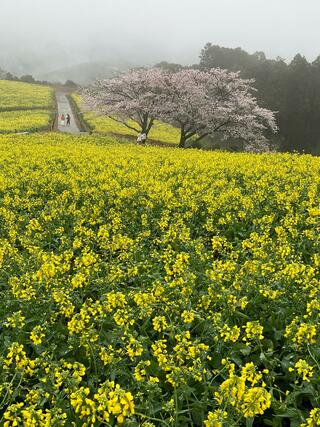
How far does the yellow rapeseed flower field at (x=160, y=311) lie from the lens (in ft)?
11.2

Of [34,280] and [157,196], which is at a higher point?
[157,196]

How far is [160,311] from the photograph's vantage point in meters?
4.79

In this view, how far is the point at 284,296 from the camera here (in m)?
5.20

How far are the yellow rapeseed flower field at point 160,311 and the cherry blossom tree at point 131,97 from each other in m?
20.6

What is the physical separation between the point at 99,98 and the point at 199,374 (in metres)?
32.5

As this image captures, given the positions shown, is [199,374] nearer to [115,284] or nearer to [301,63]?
[115,284]

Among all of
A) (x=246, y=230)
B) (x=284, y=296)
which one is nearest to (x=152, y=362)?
(x=284, y=296)

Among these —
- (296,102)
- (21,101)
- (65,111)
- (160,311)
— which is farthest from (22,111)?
(160,311)

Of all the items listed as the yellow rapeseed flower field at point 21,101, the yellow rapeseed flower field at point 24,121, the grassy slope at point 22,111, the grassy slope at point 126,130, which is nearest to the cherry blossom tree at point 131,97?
the grassy slope at point 126,130

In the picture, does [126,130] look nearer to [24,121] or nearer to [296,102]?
[24,121]

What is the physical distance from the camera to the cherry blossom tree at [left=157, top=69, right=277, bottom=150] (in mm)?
29562

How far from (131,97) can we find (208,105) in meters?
6.37

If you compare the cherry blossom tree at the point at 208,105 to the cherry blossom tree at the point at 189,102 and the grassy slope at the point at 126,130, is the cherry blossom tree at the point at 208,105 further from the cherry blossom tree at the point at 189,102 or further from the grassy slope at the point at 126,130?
the grassy slope at the point at 126,130

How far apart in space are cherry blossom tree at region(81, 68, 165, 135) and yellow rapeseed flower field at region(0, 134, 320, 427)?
20.6m
